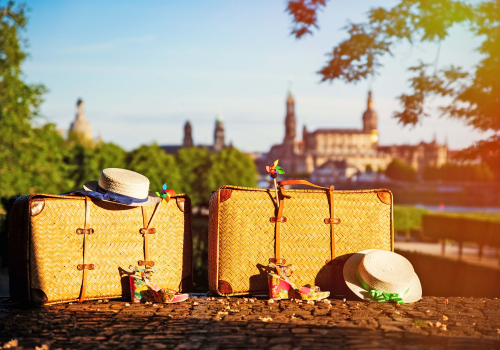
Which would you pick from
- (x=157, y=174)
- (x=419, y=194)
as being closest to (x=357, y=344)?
(x=157, y=174)

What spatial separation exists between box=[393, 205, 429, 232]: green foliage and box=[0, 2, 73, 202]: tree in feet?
68.8

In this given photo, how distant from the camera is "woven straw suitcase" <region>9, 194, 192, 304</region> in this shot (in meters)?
5.00

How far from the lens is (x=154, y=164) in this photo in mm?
52375

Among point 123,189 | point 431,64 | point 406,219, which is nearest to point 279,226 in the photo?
point 123,189

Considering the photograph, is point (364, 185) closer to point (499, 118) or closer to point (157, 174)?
point (157, 174)

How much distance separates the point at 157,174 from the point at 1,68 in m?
23.9

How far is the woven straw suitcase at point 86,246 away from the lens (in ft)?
16.4

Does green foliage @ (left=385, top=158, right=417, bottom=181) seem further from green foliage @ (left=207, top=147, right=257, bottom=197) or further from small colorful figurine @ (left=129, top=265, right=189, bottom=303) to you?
small colorful figurine @ (left=129, top=265, right=189, bottom=303)

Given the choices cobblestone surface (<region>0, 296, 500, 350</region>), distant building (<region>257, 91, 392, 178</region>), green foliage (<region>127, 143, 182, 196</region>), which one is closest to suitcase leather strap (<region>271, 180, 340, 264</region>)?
cobblestone surface (<region>0, 296, 500, 350</region>)

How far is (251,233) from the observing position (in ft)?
18.0

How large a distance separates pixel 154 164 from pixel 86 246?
47879 mm

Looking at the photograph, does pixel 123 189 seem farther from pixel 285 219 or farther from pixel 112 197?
pixel 285 219

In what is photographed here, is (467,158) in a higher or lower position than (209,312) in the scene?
higher

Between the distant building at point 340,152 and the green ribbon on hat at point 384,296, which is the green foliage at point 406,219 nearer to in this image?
the green ribbon on hat at point 384,296
